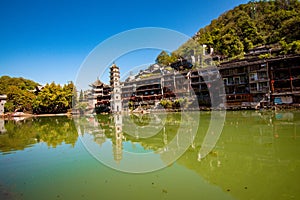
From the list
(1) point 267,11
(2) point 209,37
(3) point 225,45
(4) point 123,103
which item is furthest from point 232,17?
(4) point 123,103

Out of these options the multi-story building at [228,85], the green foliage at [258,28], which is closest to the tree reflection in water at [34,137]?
the multi-story building at [228,85]

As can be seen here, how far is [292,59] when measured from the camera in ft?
76.8

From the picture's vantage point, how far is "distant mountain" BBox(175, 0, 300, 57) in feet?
119

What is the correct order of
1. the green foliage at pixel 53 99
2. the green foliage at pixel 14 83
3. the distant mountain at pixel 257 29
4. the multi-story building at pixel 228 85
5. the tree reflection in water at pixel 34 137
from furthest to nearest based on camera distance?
1. the green foliage at pixel 14 83
2. the green foliage at pixel 53 99
3. the distant mountain at pixel 257 29
4. the multi-story building at pixel 228 85
5. the tree reflection in water at pixel 34 137

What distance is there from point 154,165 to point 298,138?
6107 millimetres

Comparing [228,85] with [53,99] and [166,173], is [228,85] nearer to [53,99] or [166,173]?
[166,173]

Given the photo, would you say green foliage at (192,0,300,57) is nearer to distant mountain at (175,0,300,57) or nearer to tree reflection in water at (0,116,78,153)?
distant mountain at (175,0,300,57)

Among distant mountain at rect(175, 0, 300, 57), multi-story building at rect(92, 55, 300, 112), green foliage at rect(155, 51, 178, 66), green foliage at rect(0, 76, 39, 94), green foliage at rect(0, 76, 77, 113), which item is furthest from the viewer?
green foliage at rect(0, 76, 39, 94)

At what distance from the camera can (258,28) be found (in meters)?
43.3

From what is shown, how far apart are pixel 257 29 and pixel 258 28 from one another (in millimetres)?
690

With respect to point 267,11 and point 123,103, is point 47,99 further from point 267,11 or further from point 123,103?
point 267,11

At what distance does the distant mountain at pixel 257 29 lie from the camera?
3634 centimetres

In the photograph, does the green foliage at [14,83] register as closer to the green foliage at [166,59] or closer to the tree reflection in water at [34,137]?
the green foliage at [166,59]

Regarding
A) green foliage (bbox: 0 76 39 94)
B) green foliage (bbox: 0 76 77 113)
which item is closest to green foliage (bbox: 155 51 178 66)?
green foliage (bbox: 0 76 77 113)
